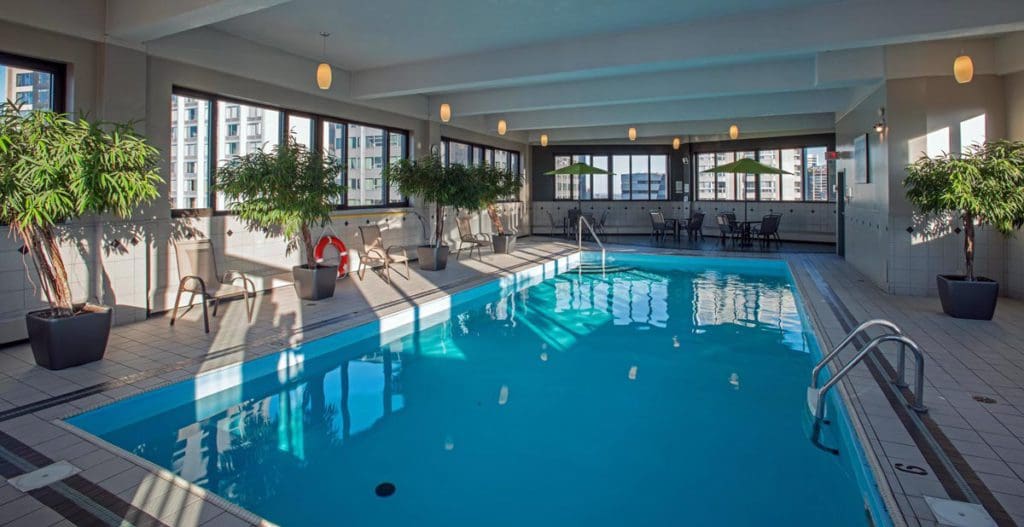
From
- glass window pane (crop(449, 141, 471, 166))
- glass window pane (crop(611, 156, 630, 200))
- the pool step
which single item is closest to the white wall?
glass window pane (crop(449, 141, 471, 166))

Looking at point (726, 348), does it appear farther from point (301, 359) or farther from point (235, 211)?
point (235, 211)

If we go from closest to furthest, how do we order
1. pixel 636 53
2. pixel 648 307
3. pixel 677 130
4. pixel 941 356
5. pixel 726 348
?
pixel 941 356, pixel 726 348, pixel 636 53, pixel 648 307, pixel 677 130

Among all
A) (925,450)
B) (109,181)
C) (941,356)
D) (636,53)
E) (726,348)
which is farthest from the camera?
(636,53)

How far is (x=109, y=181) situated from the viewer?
3936mm

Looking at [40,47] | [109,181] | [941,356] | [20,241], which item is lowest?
[941,356]

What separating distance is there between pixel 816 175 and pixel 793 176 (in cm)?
47

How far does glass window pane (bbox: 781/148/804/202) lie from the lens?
13430 millimetres

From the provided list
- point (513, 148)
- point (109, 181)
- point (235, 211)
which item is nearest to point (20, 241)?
point (109, 181)

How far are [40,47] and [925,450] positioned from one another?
21.4 feet

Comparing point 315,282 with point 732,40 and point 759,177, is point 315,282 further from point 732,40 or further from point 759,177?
point 759,177

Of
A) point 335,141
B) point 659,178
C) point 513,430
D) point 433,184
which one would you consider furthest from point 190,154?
point 659,178

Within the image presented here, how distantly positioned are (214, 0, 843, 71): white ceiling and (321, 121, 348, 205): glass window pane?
137cm

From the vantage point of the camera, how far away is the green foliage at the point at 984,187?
5312 mm

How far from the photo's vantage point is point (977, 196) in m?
5.38
